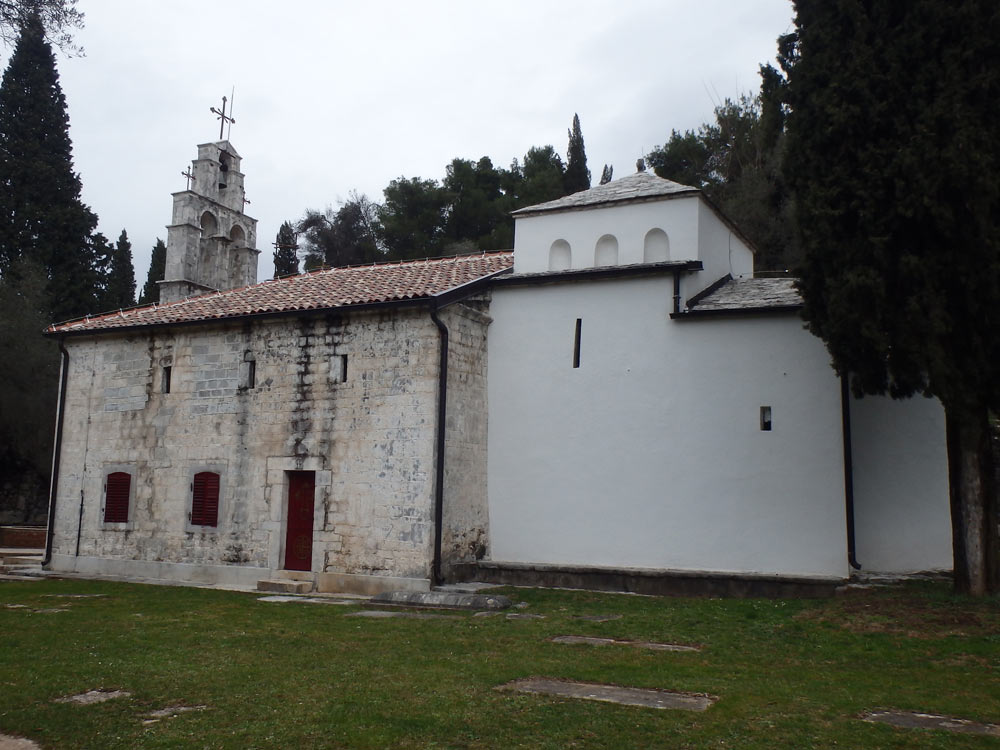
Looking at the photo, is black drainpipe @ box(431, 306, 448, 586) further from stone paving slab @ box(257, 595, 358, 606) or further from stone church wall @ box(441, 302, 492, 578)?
stone paving slab @ box(257, 595, 358, 606)

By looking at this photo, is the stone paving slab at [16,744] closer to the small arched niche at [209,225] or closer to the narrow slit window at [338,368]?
the narrow slit window at [338,368]

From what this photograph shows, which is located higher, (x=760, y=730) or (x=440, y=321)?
(x=440, y=321)

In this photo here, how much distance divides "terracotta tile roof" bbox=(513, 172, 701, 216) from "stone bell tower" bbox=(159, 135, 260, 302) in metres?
9.20

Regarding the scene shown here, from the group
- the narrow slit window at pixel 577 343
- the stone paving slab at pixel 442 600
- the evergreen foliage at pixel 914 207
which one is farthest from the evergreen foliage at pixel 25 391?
the evergreen foliage at pixel 914 207

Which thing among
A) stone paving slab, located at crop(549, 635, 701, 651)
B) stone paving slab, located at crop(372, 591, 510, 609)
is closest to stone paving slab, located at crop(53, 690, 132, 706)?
stone paving slab, located at crop(549, 635, 701, 651)

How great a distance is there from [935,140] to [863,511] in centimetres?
609

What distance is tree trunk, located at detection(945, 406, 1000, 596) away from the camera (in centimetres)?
1040

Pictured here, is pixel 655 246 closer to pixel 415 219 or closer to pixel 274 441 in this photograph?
pixel 274 441

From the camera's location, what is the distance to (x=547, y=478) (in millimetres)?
14875

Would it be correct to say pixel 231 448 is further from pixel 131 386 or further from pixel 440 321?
pixel 440 321

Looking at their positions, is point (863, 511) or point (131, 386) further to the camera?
point (131, 386)

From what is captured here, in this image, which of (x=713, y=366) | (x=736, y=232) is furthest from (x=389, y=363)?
(x=736, y=232)

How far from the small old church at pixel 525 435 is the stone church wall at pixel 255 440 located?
0.14 ft

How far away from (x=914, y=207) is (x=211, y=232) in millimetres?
16933
